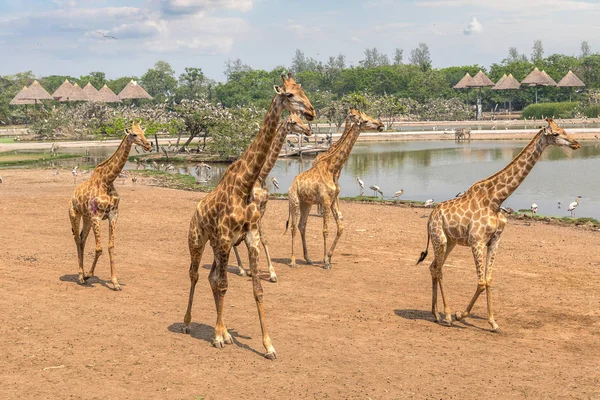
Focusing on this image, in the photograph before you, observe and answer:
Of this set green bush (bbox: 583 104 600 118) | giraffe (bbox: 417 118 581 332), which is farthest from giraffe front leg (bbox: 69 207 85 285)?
green bush (bbox: 583 104 600 118)

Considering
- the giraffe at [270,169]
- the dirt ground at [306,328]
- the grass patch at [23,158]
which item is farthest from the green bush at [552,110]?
the giraffe at [270,169]

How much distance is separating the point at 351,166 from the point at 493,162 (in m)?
9.71

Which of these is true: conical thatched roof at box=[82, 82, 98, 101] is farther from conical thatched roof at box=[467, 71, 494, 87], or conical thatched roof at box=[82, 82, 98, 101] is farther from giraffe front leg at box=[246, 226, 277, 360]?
giraffe front leg at box=[246, 226, 277, 360]

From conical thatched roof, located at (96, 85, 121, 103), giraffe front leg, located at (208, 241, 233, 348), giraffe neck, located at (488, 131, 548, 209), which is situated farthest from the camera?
conical thatched roof, located at (96, 85, 121, 103)

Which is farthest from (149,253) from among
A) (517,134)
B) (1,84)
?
(1,84)

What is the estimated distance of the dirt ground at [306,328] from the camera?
8.90 metres

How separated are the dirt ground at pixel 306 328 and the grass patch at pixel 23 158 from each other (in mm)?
30512

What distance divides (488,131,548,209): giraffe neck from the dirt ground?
2.22m

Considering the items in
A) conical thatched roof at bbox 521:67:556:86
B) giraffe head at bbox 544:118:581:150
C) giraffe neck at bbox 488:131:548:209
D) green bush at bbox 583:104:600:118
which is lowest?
giraffe neck at bbox 488:131:548:209

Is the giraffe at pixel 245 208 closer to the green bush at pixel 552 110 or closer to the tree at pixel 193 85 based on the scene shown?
the green bush at pixel 552 110

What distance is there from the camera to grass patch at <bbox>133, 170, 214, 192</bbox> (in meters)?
34.1

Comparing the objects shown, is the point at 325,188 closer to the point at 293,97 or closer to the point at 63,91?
the point at 293,97

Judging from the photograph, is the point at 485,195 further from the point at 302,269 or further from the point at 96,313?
the point at 96,313

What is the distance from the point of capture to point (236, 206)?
32.6ft
